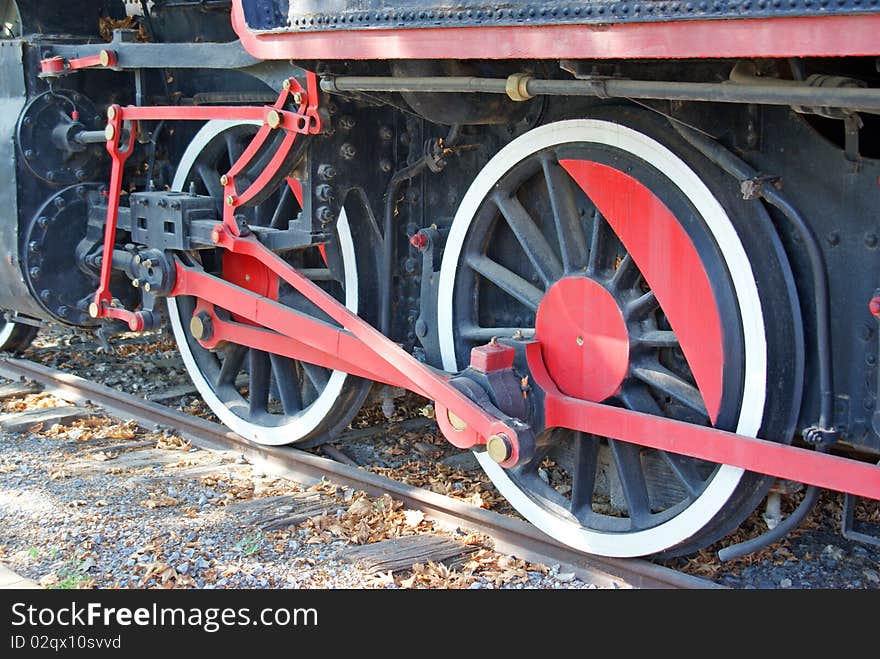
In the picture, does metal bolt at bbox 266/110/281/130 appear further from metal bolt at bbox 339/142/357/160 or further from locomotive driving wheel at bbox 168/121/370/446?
locomotive driving wheel at bbox 168/121/370/446

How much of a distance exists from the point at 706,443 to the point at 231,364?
2.69 metres

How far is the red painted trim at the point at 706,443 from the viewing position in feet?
9.59

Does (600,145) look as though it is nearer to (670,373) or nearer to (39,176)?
(670,373)

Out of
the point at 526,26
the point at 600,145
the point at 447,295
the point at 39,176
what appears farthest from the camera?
the point at 39,176

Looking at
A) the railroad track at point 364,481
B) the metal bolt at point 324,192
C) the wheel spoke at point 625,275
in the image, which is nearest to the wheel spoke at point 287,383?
the railroad track at point 364,481

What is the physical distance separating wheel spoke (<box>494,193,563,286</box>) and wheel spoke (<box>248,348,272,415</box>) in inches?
65.8

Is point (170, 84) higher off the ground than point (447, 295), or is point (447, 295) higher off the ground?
point (170, 84)

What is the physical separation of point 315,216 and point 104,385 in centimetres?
241

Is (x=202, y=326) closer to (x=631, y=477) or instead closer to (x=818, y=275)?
(x=631, y=477)

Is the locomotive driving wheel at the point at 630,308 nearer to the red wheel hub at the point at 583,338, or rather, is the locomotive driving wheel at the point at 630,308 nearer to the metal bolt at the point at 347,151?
the red wheel hub at the point at 583,338

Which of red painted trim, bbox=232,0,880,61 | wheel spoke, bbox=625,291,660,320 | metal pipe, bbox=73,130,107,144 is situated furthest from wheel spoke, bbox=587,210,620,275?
metal pipe, bbox=73,130,107,144

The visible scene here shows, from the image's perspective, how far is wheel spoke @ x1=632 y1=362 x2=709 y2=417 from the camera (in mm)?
3467

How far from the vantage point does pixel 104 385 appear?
6.09m

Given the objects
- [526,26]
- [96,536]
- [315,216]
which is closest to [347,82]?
[315,216]
